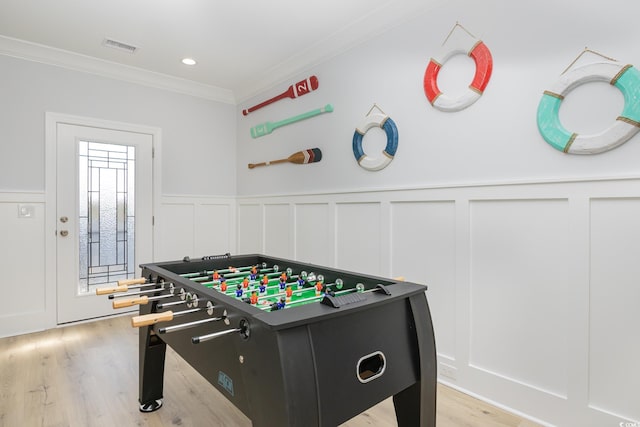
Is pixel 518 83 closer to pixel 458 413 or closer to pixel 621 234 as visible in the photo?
pixel 621 234

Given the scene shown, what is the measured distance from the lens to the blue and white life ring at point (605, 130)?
1433 mm

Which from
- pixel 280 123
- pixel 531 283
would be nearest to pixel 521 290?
pixel 531 283

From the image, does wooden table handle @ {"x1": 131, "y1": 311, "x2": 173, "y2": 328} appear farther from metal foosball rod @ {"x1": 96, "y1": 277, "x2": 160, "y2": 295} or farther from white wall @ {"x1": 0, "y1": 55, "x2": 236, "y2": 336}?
white wall @ {"x1": 0, "y1": 55, "x2": 236, "y2": 336}

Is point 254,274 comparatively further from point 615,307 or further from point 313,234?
point 615,307

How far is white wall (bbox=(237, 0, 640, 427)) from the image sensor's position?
1.51 metres

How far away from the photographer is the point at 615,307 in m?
1.51

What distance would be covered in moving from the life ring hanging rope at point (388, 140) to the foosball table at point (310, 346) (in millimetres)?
1097

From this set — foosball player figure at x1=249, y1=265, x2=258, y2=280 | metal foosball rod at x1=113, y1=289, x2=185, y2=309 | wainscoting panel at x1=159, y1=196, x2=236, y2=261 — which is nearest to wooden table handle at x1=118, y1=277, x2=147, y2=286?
metal foosball rod at x1=113, y1=289, x2=185, y2=309

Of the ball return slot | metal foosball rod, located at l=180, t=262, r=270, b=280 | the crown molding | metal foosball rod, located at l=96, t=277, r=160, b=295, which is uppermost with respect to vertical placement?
the crown molding

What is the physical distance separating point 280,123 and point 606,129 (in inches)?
101

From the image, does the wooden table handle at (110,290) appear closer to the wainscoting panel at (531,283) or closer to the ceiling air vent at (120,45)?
the wainscoting panel at (531,283)

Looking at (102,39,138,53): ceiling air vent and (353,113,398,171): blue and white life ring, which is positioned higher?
(102,39,138,53): ceiling air vent

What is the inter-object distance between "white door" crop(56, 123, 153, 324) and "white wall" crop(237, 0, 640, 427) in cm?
222

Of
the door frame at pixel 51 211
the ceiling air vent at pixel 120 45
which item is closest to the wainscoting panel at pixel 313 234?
the ceiling air vent at pixel 120 45
